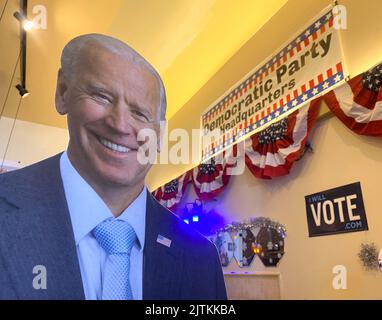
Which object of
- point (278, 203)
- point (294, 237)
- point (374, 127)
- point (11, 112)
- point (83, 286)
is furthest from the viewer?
point (278, 203)

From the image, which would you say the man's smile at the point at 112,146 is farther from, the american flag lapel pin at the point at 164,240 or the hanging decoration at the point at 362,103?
the hanging decoration at the point at 362,103

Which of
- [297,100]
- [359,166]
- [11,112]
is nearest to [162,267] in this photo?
[11,112]

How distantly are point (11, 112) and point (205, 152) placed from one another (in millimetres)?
979

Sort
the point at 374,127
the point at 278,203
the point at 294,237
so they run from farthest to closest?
the point at 278,203
the point at 294,237
the point at 374,127

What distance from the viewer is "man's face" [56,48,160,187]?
0.86m

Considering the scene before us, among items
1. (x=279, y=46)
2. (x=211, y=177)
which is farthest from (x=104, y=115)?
(x=279, y=46)

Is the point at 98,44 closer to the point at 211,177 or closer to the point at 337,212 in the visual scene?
the point at 211,177

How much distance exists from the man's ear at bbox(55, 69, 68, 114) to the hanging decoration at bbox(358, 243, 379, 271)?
54.8 inches

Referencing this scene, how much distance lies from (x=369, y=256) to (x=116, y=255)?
1175 millimetres

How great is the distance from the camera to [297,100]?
186 centimetres

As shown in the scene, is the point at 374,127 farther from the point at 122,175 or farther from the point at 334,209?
the point at 122,175

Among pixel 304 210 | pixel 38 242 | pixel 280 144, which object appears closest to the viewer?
pixel 38 242

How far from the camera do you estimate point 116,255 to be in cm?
83

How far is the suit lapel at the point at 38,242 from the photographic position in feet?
2.33
